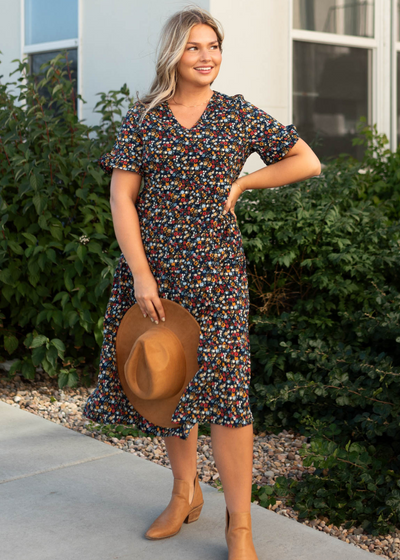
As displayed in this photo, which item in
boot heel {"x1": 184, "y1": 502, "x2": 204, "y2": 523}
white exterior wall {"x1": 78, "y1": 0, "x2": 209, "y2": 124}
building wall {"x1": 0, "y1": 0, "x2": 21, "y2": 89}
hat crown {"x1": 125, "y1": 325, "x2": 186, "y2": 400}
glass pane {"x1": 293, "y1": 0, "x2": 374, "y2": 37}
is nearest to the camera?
hat crown {"x1": 125, "y1": 325, "x2": 186, "y2": 400}

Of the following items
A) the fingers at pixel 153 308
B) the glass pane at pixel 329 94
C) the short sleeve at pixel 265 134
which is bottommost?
the fingers at pixel 153 308

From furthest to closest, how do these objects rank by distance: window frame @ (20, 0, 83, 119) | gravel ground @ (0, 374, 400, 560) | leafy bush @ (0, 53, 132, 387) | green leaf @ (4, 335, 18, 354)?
window frame @ (20, 0, 83, 119) < green leaf @ (4, 335, 18, 354) < leafy bush @ (0, 53, 132, 387) < gravel ground @ (0, 374, 400, 560)

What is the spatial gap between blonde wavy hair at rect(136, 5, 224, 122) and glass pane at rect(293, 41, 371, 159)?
2.91 meters

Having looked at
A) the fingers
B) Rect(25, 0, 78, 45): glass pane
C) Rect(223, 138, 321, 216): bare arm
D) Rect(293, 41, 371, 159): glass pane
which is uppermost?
Rect(25, 0, 78, 45): glass pane

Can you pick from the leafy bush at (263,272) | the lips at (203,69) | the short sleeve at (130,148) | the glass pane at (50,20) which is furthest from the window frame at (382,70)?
the short sleeve at (130,148)

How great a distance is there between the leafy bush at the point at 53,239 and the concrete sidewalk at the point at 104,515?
99 centimetres

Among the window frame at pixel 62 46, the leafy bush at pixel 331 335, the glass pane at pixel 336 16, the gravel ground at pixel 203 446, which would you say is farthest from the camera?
the window frame at pixel 62 46

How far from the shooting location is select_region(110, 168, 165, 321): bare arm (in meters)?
2.46

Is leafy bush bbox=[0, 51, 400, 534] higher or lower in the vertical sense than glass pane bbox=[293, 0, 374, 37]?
lower

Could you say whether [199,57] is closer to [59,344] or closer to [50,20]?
[59,344]

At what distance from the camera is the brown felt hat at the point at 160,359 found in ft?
7.83

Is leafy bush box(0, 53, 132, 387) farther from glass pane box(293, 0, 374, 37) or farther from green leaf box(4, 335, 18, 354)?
glass pane box(293, 0, 374, 37)

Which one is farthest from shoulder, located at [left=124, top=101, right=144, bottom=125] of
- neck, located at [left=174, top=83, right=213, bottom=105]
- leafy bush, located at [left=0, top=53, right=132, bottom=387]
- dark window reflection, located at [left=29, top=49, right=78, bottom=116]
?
dark window reflection, located at [left=29, top=49, right=78, bottom=116]

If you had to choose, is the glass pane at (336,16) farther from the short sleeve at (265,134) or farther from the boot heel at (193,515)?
the boot heel at (193,515)
